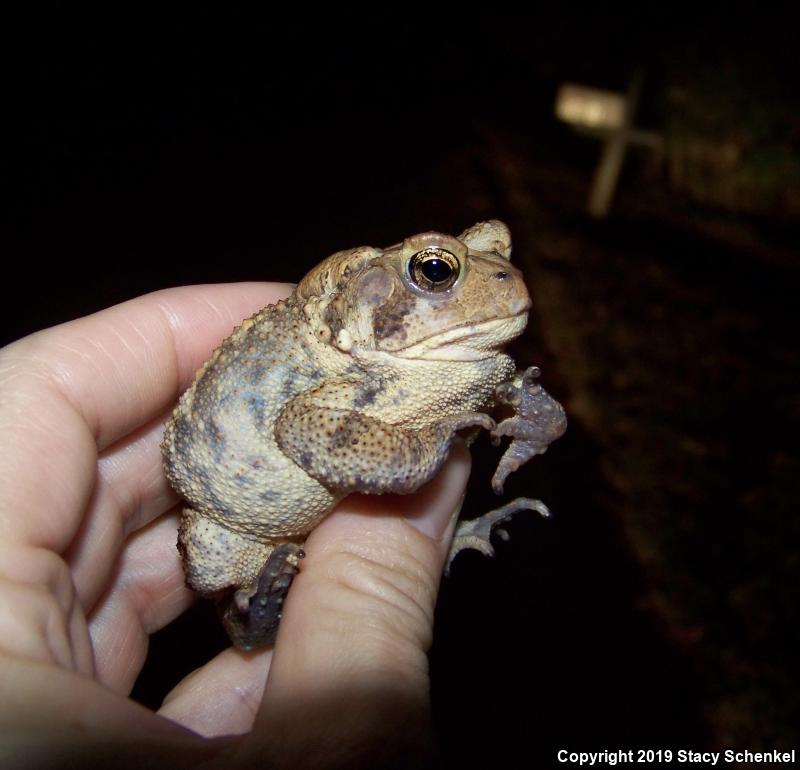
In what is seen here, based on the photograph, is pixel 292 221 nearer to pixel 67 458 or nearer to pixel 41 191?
pixel 41 191

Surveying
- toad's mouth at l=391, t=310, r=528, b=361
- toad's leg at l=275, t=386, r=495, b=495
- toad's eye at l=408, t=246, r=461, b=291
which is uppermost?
toad's eye at l=408, t=246, r=461, b=291

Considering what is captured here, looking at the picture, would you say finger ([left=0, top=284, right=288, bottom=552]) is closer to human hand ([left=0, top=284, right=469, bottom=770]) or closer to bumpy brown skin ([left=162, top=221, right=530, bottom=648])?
human hand ([left=0, top=284, right=469, bottom=770])

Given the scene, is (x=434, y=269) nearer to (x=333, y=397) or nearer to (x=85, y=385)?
(x=333, y=397)

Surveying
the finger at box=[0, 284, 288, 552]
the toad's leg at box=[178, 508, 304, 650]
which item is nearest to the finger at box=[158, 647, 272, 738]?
the toad's leg at box=[178, 508, 304, 650]

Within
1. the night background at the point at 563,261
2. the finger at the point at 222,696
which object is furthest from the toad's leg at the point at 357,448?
the night background at the point at 563,261

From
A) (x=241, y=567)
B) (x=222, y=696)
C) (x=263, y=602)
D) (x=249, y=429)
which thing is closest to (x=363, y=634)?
(x=263, y=602)

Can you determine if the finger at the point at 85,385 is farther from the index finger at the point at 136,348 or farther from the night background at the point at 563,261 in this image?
the night background at the point at 563,261
